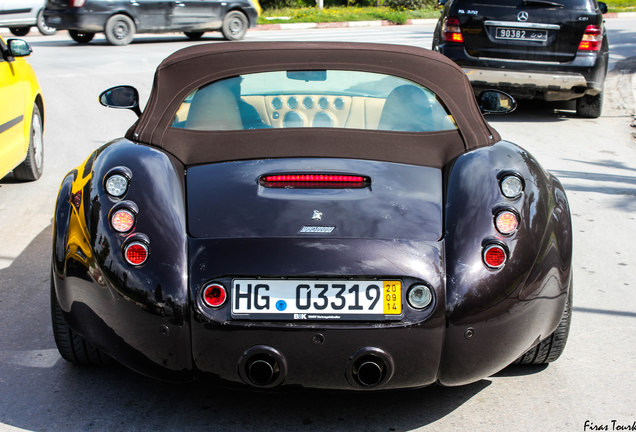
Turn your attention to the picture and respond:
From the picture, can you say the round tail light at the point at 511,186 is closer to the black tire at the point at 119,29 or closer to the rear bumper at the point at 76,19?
the rear bumper at the point at 76,19

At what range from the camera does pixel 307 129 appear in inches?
157

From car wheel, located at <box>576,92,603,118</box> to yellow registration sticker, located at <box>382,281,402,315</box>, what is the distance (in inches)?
347

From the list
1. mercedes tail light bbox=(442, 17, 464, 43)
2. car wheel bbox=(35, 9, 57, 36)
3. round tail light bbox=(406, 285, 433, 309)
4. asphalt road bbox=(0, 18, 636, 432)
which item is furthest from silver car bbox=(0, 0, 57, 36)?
round tail light bbox=(406, 285, 433, 309)

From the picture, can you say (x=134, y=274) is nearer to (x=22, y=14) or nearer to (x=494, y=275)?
(x=494, y=275)

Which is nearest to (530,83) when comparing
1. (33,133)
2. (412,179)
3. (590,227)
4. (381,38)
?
(590,227)

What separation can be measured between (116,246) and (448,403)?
4.84 feet

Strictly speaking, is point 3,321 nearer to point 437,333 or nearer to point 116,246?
point 116,246

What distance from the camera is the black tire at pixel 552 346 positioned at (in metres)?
3.96

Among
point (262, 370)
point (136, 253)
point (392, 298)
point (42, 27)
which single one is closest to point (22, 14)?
point (42, 27)

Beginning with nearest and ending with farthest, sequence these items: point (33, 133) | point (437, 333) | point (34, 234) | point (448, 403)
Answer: point (437, 333), point (448, 403), point (34, 234), point (33, 133)

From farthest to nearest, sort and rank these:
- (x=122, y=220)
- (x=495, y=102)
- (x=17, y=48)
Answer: (x=17, y=48), (x=495, y=102), (x=122, y=220)

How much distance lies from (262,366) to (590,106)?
915 cm

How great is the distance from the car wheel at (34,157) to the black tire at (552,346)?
5166 millimetres

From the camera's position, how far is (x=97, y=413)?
3564mm
